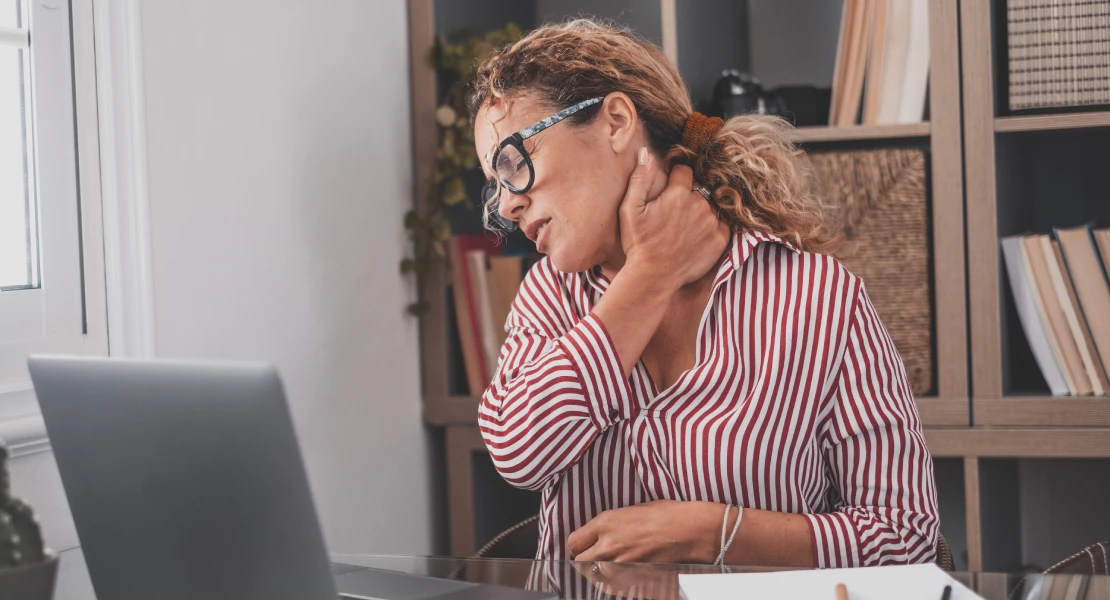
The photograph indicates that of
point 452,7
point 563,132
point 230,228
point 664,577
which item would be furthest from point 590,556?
point 452,7

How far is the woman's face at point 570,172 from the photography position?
133 centimetres

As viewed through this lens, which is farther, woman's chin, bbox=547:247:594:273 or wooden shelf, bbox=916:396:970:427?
wooden shelf, bbox=916:396:970:427

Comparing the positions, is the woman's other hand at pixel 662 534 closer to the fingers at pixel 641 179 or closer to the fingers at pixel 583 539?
the fingers at pixel 583 539

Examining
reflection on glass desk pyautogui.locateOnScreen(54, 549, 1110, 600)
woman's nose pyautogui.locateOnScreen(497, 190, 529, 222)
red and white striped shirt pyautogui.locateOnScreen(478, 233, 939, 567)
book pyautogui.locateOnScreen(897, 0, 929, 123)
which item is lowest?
reflection on glass desk pyautogui.locateOnScreen(54, 549, 1110, 600)

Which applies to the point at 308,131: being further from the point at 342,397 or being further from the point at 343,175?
the point at 342,397

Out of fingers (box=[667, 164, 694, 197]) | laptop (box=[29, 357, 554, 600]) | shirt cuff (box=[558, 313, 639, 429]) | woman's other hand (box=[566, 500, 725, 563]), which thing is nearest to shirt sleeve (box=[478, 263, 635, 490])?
shirt cuff (box=[558, 313, 639, 429])

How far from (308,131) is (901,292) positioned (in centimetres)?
113

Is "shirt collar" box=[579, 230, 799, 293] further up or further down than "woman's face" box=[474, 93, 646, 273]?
further down

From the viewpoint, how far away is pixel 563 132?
1.33m

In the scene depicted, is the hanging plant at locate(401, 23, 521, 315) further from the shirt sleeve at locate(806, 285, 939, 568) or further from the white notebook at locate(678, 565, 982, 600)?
the white notebook at locate(678, 565, 982, 600)

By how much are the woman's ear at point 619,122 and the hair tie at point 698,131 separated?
0.34 ft

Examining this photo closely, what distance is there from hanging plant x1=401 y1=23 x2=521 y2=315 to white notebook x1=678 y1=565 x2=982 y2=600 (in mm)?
1257

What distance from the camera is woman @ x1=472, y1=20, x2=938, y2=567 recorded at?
1.23 metres

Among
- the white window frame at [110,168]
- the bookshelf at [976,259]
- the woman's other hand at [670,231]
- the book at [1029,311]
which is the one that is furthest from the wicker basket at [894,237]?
the white window frame at [110,168]
